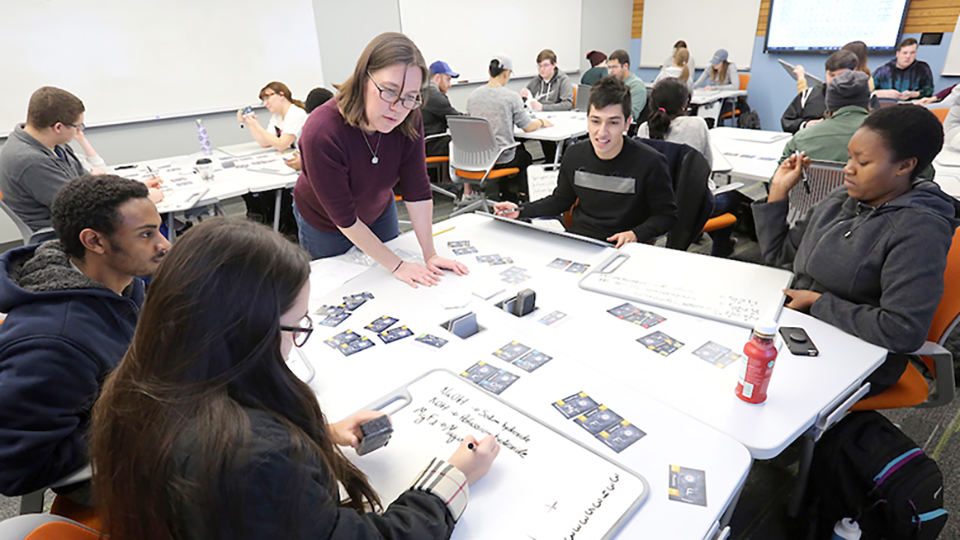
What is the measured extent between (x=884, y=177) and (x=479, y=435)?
4.11 feet

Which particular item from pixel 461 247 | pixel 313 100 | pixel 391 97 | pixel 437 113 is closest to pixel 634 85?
pixel 437 113

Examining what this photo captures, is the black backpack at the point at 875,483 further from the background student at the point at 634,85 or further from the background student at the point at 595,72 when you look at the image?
the background student at the point at 595,72

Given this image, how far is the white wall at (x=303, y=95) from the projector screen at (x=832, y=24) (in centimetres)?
309

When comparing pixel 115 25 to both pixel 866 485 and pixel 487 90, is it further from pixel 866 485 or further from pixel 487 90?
pixel 866 485

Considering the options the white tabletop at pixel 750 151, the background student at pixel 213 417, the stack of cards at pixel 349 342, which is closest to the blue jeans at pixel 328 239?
the stack of cards at pixel 349 342

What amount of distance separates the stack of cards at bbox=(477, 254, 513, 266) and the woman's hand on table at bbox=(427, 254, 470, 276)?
0.09 m

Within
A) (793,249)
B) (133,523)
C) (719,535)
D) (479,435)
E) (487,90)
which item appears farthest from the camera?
(487,90)

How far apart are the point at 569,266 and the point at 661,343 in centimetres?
51

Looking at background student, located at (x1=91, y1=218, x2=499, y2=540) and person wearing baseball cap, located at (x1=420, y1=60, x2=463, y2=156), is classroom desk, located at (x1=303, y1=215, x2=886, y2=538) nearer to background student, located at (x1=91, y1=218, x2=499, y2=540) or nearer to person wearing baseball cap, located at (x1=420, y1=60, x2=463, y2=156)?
background student, located at (x1=91, y1=218, x2=499, y2=540)

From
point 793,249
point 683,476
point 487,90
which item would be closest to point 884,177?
point 793,249

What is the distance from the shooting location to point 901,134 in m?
1.29

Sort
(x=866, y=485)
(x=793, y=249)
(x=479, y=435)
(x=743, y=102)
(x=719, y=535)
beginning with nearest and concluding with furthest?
(x=719, y=535) → (x=479, y=435) → (x=866, y=485) → (x=793, y=249) → (x=743, y=102)

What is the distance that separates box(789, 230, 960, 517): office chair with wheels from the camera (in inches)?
52.2

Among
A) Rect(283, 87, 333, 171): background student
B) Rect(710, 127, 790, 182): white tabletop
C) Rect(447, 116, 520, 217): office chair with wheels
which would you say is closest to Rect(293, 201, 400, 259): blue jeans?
Rect(283, 87, 333, 171): background student
